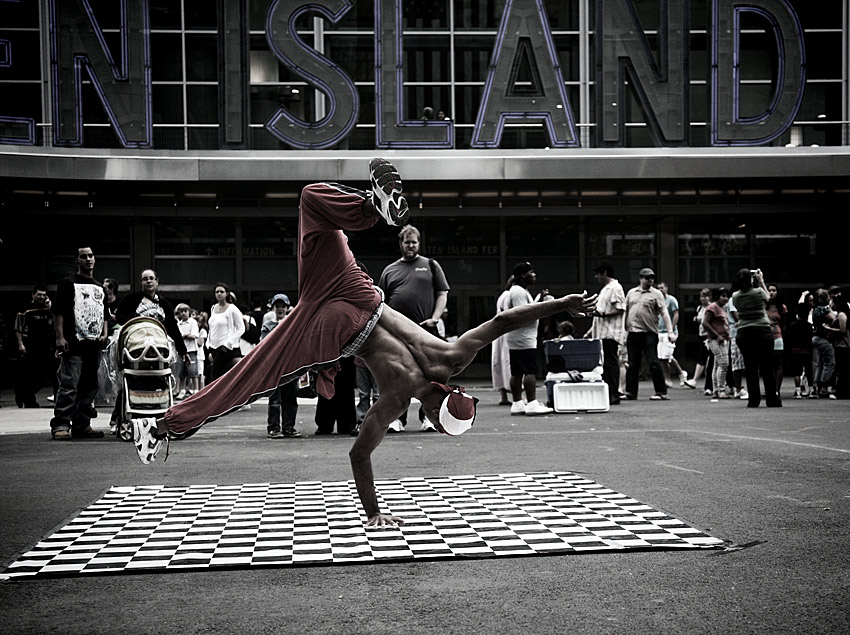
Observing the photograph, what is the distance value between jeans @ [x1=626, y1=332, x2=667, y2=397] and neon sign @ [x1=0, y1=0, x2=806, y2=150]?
7.93m

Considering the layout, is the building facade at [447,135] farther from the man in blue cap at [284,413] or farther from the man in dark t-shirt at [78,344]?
the man in blue cap at [284,413]

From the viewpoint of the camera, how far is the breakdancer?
539 centimetres

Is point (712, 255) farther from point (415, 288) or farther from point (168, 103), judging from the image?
point (415, 288)

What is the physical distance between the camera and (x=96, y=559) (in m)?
5.01

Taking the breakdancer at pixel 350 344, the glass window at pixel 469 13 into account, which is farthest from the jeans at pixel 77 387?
the glass window at pixel 469 13

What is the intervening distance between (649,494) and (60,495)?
13.0ft

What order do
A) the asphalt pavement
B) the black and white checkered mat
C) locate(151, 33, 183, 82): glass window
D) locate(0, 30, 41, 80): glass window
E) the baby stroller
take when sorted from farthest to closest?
1. locate(151, 33, 183, 82): glass window
2. locate(0, 30, 41, 80): glass window
3. the baby stroller
4. the black and white checkered mat
5. the asphalt pavement

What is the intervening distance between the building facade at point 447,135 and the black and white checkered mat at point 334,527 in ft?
53.9

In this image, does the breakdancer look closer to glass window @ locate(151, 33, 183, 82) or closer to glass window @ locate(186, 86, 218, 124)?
glass window @ locate(186, 86, 218, 124)

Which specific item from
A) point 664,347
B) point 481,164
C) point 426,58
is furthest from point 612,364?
point 426,58

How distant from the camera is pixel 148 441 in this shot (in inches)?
220

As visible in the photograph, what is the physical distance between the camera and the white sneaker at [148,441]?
5.57 m

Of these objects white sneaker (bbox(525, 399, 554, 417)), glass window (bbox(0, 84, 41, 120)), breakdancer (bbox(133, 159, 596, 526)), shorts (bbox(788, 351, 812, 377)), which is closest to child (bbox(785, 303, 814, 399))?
shorts (bbox(788, 351, 812, 377))

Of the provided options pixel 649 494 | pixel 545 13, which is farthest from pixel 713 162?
pixel 649 494
